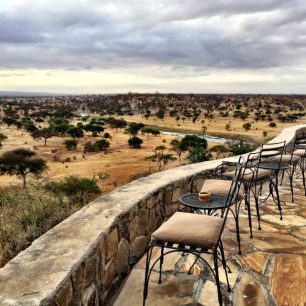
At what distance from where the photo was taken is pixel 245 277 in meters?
3.43

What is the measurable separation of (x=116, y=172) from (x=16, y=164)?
19.7ft

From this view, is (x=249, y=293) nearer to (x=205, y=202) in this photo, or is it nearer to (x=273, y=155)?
(x=205, y=202)

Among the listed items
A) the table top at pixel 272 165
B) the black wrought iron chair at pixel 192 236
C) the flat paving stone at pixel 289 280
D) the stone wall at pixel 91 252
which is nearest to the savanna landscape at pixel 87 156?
the stone wall at pixel 91 252

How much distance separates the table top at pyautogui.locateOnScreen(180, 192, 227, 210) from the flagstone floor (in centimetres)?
57

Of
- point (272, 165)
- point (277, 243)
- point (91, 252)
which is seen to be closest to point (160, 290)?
point (91, 252)

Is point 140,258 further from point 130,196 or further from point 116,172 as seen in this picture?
point 116,172

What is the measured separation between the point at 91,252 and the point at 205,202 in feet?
3.97

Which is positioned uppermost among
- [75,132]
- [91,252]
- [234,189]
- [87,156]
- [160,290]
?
[234,189]

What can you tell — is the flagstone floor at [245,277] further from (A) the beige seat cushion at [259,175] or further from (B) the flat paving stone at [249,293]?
(A) the beige seat cushion at [259,175]

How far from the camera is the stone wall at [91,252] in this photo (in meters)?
2.19

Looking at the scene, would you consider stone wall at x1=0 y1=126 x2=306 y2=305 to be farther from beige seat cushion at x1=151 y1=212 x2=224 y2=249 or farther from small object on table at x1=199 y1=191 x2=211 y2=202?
small object on table at x1=199 y1=191 x2=211 y2=202

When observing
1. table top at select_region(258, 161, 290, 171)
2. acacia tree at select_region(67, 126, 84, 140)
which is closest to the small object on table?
table top at select_region(258, 161, 290, 171)

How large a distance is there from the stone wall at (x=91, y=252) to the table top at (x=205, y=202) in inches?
18.0

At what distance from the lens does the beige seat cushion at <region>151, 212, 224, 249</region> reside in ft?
8.75
